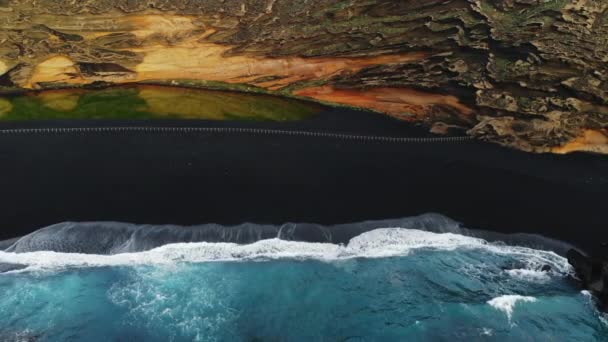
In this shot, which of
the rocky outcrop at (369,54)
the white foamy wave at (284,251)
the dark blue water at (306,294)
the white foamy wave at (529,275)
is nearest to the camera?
the dark blue water at (306,294)

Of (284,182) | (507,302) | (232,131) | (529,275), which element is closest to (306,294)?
(284,182)

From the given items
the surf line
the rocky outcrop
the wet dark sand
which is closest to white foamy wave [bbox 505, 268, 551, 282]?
the wet dark sand

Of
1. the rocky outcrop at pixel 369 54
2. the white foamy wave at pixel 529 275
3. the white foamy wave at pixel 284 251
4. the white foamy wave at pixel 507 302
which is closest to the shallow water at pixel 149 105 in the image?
the rocky outcrop at pixel 369 54

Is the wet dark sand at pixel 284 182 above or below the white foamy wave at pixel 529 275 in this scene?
above

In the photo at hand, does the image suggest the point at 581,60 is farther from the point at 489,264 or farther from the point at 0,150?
the point at 0,150

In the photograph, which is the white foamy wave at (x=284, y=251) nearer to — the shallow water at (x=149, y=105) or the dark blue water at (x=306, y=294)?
the dark blue water at (x=306, y=294)

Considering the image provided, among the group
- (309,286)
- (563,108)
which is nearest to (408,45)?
(563,108)

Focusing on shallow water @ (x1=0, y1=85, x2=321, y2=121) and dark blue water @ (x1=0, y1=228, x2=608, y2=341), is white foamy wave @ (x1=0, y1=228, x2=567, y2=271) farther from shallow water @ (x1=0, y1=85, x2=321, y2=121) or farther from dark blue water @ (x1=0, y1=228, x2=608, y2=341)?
shallow water @ (x1=0, y1=85, x2=321, y2=121)

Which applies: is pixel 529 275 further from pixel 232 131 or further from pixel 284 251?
pixel 232 131
